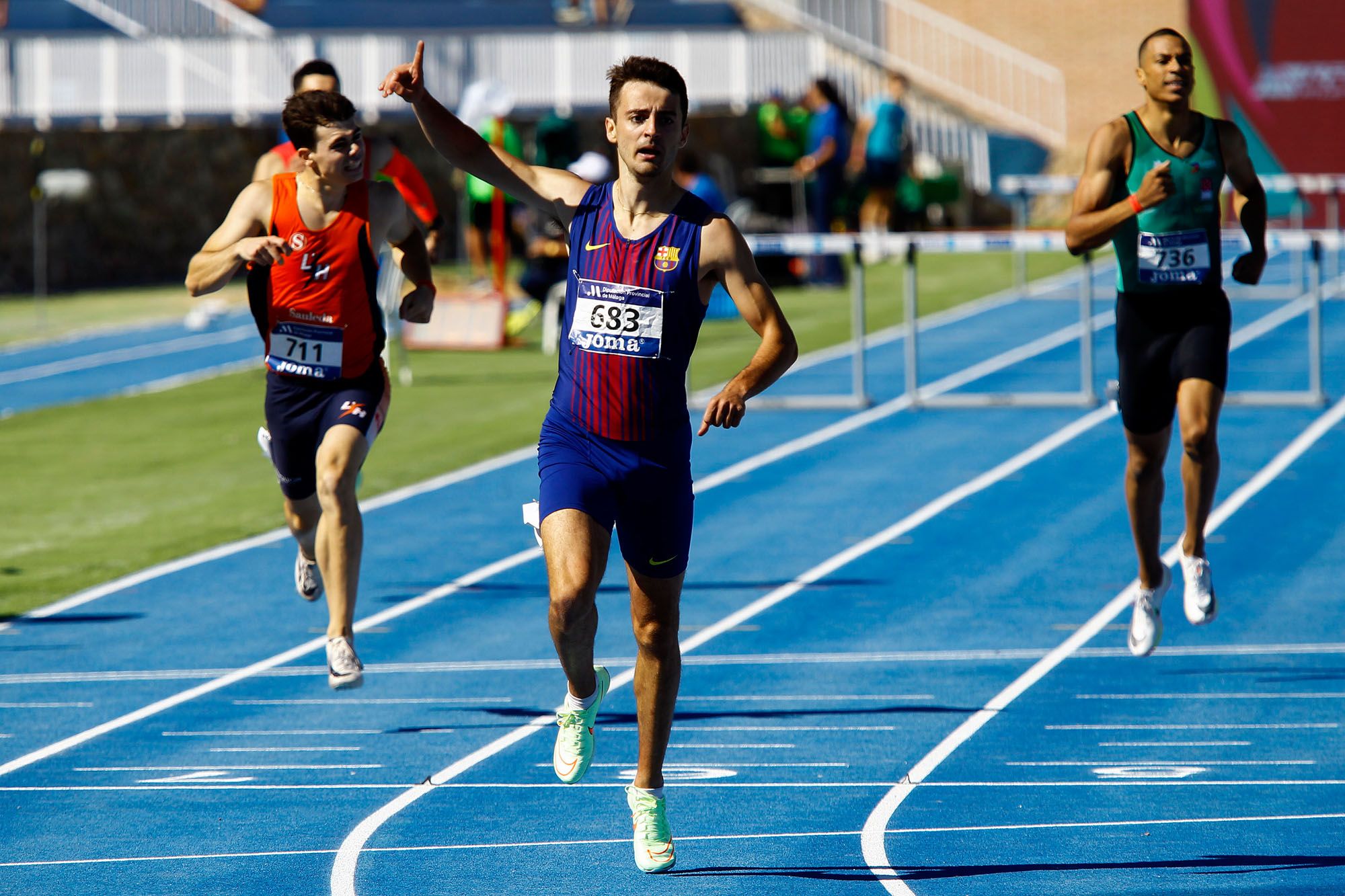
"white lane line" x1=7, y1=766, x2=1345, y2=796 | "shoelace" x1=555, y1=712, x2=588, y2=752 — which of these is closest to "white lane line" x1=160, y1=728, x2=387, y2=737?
"white lane line" x1=7, y1=766, x2=1345, y2=796

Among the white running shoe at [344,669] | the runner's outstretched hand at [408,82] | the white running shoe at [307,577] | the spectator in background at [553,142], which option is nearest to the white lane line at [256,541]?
the white running shoe at [307,577]

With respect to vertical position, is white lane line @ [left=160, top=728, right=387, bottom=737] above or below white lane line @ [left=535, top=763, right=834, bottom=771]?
below

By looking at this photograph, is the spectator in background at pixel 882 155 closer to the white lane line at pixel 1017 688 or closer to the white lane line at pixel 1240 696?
the white lane line at pixel 1017 688

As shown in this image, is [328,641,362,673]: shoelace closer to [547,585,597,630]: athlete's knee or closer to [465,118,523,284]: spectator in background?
[547,585,597,630]: athlete's knee

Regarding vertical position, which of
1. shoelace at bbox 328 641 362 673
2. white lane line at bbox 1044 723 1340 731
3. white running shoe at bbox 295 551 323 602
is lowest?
white lane line at bbox 1044 723 1340 731

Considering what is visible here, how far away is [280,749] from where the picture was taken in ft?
23.9

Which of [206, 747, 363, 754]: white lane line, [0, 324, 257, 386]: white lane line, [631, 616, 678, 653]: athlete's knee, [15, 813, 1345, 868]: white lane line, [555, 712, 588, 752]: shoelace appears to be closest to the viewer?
[631, 616, 678, 653]: athlete's knee

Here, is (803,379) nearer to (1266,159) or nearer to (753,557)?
(753,557)

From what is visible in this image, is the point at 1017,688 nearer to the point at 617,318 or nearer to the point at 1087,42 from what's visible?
the point at 617,318

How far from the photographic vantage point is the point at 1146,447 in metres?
8.06

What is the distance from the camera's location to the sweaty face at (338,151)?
23.9 feet

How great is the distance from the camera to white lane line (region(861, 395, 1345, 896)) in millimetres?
5887

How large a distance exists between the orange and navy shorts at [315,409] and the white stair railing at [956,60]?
24651 millimetres

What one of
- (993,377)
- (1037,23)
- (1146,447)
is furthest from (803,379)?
(1037,23)
